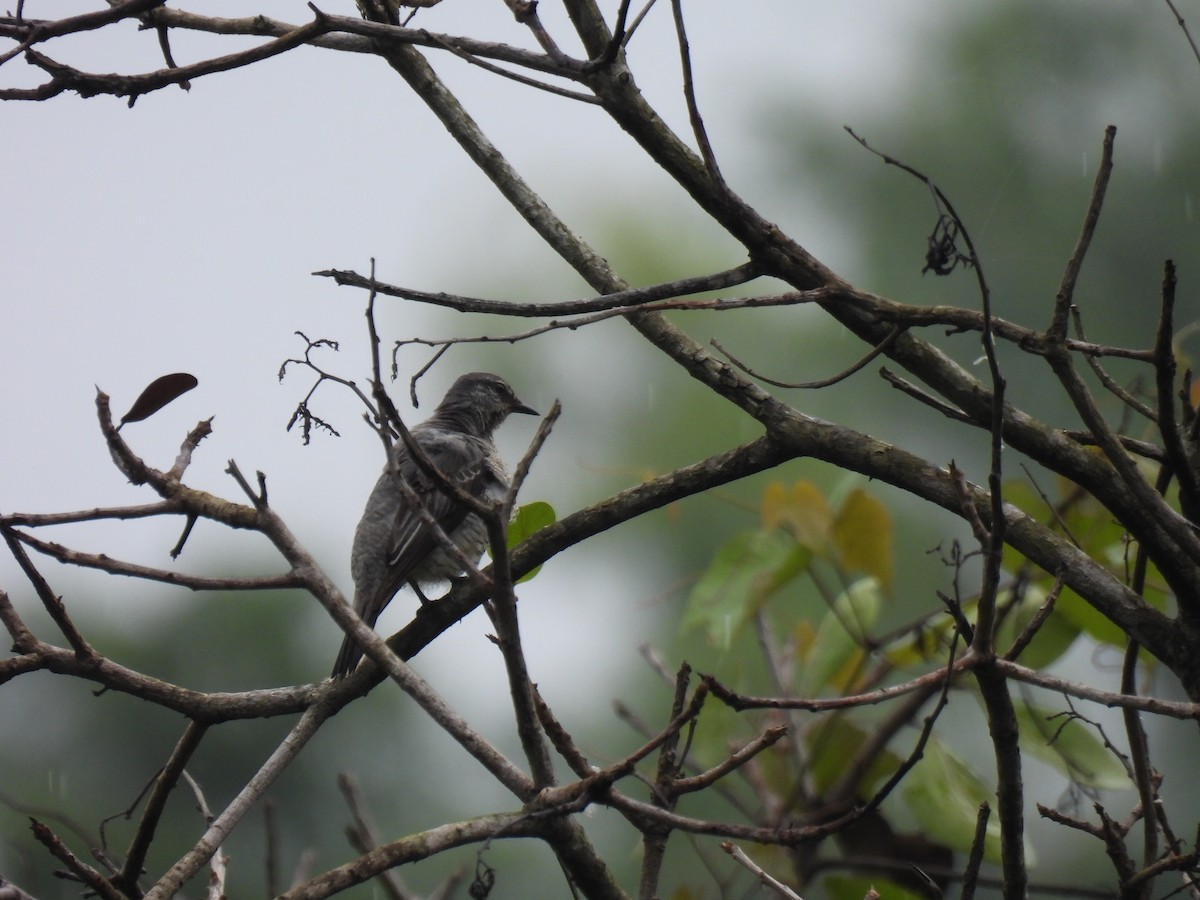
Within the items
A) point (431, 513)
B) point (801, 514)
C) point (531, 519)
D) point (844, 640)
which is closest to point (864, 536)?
point (801, 514)

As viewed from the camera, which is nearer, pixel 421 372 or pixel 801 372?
pixel 421 372

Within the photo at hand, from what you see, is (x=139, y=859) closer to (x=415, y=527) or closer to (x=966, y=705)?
(x=415, y=527)

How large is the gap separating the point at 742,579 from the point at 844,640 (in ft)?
1.59

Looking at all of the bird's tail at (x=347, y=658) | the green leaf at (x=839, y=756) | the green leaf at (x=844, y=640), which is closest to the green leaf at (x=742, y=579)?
the green leaf at (x=844, y=640)

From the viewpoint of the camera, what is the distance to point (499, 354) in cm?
1346

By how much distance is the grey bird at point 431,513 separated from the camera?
4242mm

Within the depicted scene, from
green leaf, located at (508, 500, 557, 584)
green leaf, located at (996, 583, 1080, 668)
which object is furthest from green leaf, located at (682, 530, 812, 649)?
green leaf, located at (508, 500, 557, 584)

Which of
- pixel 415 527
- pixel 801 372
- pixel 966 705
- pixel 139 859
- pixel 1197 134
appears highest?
pixel 1197 134

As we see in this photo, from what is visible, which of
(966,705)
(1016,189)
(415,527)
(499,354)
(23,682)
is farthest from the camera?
(499,354)

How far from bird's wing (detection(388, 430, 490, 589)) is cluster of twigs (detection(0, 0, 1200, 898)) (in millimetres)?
1598

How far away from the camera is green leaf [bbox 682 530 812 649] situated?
12.9ft

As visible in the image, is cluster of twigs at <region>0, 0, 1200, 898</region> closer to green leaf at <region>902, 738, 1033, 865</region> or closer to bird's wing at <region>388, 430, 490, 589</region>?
green leaf at <region>902, 738, 1033, 865</region>

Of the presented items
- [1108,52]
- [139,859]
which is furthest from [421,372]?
[1108,52]

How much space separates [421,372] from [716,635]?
1.95m
